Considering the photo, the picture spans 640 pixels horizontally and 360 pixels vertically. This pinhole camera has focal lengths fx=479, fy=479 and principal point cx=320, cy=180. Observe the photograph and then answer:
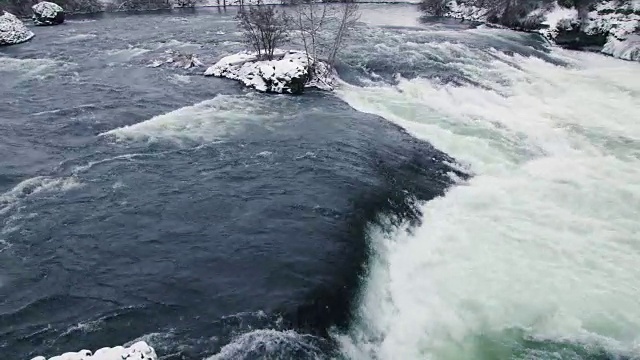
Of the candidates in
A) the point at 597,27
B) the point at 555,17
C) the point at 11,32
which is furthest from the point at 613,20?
the point at 11,32

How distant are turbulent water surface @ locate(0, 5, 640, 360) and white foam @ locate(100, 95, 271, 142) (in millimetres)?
157

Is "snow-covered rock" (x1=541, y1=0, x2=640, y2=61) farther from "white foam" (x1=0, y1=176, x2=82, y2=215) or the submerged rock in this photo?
"white foam" (x1=0, y1=176, x2=82, y2=215)

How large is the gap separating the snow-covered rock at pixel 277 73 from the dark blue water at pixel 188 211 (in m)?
1.30

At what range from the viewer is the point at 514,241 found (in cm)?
1484

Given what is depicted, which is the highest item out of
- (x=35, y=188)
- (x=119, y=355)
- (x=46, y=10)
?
(x=46, y=10)

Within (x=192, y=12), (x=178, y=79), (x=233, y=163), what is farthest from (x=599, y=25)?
(x=192, y=12)

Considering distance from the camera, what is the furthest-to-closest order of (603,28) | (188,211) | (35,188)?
(603,28) → (35,188) → (188,211)

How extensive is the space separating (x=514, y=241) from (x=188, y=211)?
33.9 ft

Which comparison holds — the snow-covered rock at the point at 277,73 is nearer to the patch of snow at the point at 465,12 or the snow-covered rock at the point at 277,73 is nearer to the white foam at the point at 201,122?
the white foam at the point at 201,122

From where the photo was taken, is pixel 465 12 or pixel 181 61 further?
pixel 465 12

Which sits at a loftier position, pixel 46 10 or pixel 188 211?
pixel 46 10

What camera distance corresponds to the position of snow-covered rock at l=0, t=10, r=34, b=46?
40750 mm

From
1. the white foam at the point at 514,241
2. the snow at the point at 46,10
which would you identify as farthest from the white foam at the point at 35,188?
the snow at the point at 46,10

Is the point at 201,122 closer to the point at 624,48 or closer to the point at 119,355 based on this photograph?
the point at 119,355
